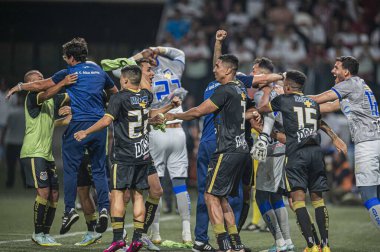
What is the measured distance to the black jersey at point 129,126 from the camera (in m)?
9.71

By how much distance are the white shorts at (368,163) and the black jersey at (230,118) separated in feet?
5.58

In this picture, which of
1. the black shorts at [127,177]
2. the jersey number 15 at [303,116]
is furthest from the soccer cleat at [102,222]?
the jersey number 15 at [303,116]

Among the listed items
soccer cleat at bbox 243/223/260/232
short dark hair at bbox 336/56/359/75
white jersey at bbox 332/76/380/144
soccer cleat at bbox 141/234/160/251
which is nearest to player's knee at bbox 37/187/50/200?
soccer cleat at bbox 141/234/160/251

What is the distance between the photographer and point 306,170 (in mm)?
9867

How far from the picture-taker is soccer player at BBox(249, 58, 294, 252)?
34.6 feet

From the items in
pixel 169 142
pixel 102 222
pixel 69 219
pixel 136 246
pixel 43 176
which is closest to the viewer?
Answer: pixel 136 246

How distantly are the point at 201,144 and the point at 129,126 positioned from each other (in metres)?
1.19

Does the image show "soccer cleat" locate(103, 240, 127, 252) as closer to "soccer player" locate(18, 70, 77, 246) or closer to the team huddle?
the team huddle

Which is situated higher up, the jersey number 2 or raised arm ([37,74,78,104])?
raised arm ([37,74,78,104])

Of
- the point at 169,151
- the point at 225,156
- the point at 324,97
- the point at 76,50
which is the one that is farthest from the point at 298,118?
the point at 76,50

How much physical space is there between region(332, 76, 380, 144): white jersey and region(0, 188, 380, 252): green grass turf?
5.26 feet

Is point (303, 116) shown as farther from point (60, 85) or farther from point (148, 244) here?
point (60, 85)

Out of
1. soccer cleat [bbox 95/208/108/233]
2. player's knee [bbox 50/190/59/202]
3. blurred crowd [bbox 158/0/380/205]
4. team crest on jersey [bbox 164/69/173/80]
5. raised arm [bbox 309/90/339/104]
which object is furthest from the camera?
blurred crowd [bbox 158/0/380/205]

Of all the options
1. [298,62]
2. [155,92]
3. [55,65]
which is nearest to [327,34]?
[298,62]
